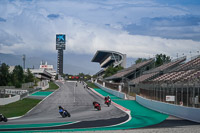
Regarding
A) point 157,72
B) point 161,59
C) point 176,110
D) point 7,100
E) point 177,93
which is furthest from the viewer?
point 161,59

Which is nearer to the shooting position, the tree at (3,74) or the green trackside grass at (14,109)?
the green trackside grass at (14,109)

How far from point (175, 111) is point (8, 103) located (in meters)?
23.1

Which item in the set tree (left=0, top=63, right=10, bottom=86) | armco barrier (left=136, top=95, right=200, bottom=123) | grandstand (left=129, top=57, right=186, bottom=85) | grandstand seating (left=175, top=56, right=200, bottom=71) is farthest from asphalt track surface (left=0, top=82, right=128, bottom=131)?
tree (left=0, top=63, right=10, bottom=86)

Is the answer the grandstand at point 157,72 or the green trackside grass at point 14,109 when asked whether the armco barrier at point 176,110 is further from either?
the grandstand at point 157,72

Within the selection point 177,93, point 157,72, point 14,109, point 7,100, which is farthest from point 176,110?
point 157,72

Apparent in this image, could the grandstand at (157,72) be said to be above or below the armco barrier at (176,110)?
above

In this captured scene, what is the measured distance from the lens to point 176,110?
26.4m

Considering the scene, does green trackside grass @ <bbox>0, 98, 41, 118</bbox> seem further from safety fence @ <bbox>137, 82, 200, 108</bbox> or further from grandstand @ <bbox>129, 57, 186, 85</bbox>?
grandstand @ <bbox>129, 57, 186, 85</bbox>

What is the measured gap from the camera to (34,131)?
56.0ft

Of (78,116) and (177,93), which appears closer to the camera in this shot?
(78,116)

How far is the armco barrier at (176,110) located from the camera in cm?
2277

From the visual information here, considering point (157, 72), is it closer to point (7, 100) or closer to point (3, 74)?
point (7, 100)

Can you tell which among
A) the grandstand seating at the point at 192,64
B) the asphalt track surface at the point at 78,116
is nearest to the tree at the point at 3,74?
the asphalt track surface at the point at 78,116

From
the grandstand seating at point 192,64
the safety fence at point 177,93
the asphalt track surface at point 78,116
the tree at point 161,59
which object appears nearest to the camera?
the asphalt track surface at point 78,116
